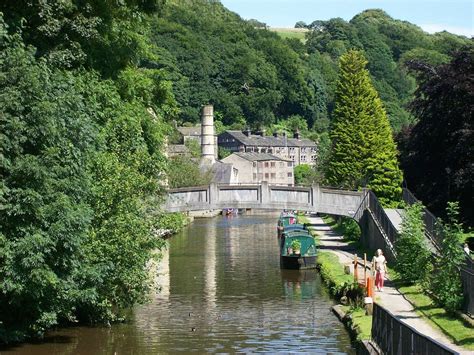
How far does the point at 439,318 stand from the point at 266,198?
2731 centimetres

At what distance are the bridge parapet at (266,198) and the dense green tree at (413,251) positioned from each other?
636 inches

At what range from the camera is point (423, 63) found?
168ft

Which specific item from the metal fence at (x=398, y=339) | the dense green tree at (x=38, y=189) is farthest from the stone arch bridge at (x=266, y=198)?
the metal fence at (x=398, y=339)

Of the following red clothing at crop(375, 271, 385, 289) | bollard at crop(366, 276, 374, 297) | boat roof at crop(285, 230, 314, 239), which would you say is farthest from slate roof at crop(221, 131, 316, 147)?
bollard at crop(366, 276, 374, 297)

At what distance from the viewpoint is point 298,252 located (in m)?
51.4

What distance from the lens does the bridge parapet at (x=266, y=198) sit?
177 feet

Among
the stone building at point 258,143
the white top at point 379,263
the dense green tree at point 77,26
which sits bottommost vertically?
the white top at point 379,263

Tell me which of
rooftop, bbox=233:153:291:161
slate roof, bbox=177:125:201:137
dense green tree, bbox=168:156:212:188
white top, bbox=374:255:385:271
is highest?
slate roof, bbox=177:125:201:137

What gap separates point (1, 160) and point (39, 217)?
1.86 metres

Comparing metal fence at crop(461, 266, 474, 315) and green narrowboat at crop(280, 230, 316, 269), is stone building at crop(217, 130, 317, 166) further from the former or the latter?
metal fence at crop(461, 266, 474, 315)

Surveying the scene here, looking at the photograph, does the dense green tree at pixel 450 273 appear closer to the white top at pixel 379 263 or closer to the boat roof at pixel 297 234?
the white top at pixel 379 263

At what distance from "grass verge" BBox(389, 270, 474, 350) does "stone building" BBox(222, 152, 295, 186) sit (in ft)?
406

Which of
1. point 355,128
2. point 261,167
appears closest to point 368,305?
point 355,128

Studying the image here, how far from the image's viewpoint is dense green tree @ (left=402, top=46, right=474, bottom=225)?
4456 centimetres
